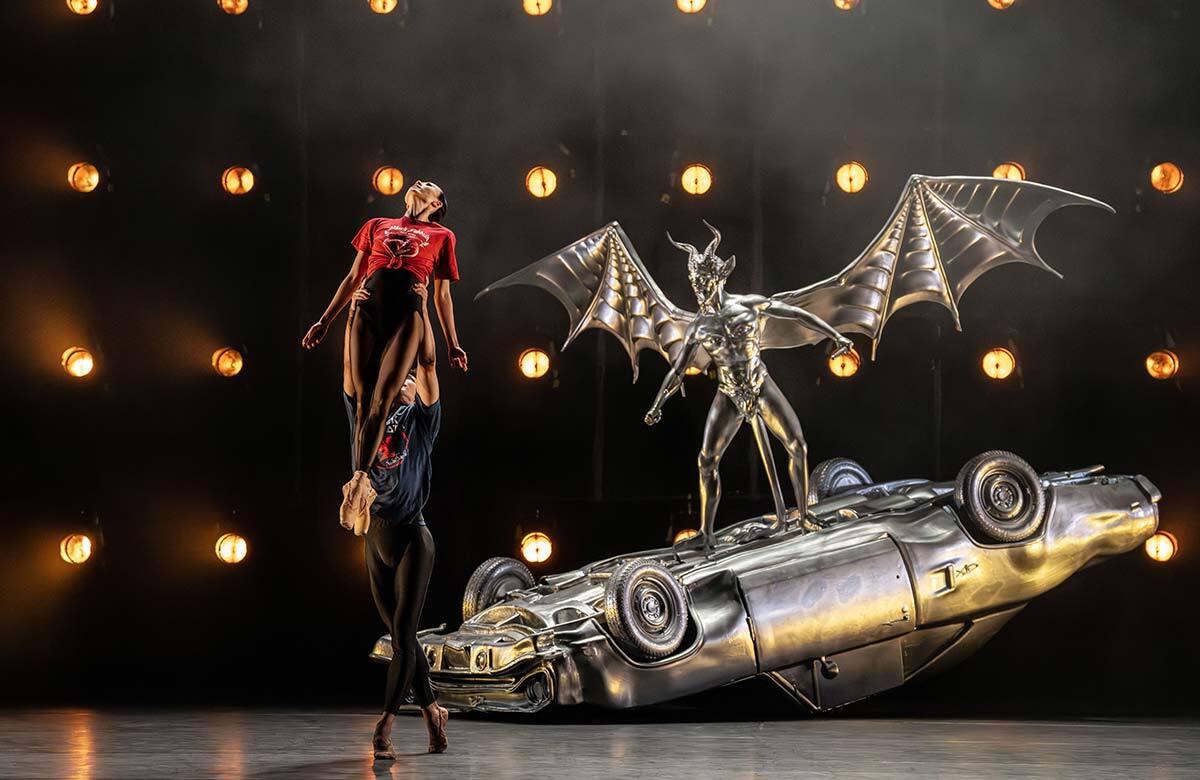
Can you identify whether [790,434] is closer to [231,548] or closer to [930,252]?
[930,252]

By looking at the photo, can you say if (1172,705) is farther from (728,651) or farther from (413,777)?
(413,777)

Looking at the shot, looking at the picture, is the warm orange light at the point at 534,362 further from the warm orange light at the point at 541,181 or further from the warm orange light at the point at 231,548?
the warm orange light at the point at 231,548

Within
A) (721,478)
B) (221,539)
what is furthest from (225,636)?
(721,478)

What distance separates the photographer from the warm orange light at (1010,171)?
6.46 m

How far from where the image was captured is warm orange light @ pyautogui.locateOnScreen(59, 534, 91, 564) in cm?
630

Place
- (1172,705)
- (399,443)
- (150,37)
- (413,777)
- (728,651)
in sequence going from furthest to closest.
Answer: (150,37) → (1172,705) → (728,651) → (399,443) → (413,777)

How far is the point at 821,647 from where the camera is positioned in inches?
210

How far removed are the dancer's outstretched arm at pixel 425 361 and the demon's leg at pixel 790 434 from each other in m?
1.91

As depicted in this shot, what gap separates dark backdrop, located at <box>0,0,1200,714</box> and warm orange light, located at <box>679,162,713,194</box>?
0.19 ft

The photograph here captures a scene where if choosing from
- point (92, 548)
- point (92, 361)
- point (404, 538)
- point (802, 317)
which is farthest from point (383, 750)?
point (92, 361)

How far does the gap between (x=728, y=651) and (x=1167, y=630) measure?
2.42m

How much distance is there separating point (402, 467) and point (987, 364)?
345 centimetres

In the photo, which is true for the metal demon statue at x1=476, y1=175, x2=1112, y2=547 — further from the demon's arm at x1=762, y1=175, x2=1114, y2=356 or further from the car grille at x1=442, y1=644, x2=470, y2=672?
the car grille at x1=442, y1=644, x2=470, y2=672

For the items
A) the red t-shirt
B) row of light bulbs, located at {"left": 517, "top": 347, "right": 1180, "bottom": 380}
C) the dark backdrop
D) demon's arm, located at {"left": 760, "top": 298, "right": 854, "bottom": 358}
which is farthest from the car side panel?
the red t-shirt
